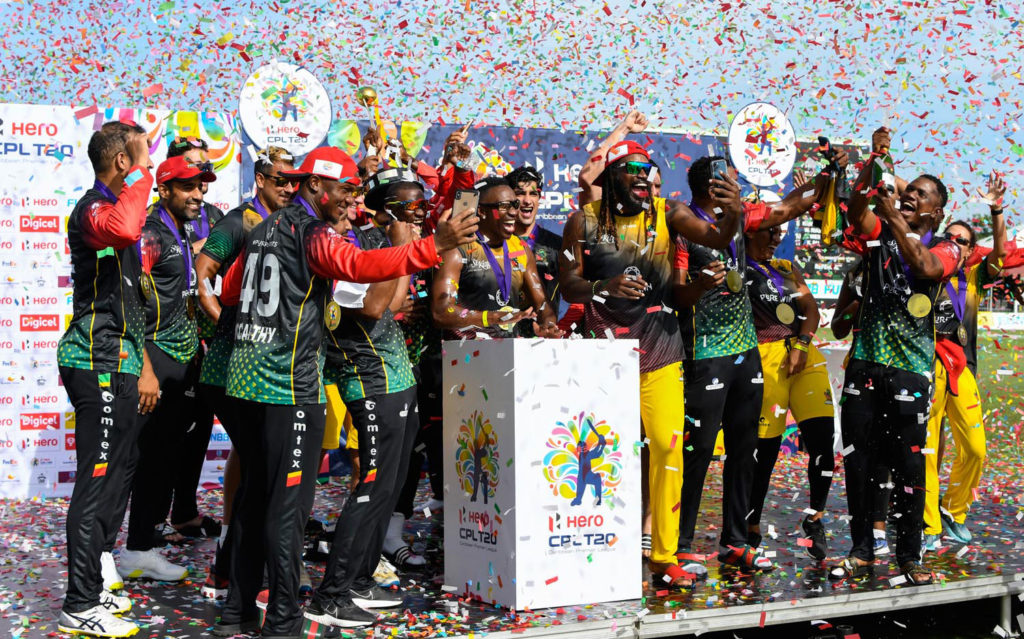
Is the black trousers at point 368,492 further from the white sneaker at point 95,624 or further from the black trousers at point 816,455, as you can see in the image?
the black trousers at point 816,455

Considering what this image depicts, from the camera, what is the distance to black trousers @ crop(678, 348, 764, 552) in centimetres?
569

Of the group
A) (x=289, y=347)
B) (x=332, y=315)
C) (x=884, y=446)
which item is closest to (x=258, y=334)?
(x=289, y=347)

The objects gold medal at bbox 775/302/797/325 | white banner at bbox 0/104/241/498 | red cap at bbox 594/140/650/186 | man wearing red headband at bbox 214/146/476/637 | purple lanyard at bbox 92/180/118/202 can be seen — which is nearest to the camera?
man wearing red headband at bbox 214/146/476/637

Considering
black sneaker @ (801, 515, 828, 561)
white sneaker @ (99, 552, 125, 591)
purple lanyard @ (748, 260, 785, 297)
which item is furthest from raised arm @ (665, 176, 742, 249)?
white sneaker @ (99, 552, 125, 591)

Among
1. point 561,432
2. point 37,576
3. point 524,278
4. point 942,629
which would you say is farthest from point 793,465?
point 37,576

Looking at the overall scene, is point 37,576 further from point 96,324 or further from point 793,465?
point 793,465

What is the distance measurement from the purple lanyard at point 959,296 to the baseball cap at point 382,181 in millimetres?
3693

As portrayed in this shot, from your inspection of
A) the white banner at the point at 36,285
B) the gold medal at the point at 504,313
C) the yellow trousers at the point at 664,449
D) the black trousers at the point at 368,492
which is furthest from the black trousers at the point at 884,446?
the white banner at the point at 36,285

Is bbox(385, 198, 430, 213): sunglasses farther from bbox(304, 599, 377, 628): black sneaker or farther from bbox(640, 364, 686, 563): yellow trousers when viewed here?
bbox(304, 599, 377, 628): black sneaker

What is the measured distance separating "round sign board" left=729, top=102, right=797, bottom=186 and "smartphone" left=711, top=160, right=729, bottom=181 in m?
6.02

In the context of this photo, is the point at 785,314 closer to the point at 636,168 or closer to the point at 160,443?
the point at 636,168

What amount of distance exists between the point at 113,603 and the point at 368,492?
1.28 metres

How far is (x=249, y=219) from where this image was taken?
5.58 metres

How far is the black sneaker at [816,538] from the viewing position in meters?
6.14
